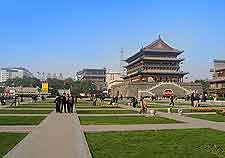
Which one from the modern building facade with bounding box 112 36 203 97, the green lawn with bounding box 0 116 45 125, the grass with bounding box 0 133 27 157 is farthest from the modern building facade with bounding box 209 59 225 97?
the grass with bounding box 0 133 27 157

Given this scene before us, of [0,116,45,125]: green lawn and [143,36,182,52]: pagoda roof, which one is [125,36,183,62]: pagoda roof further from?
[0,116,45,125]: green lawn

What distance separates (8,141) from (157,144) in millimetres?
5362

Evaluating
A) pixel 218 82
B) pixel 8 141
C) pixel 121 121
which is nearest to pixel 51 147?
pixel 8 141

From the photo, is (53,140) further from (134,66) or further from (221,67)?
(134,66)

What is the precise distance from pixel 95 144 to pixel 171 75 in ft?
347

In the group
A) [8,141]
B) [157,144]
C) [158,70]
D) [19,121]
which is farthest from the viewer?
[158,70]

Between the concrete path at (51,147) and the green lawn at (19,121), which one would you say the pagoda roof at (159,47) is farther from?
the concrete path at (51,147)

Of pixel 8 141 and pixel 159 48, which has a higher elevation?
pixel 159 48

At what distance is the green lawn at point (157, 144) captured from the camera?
11312 mm

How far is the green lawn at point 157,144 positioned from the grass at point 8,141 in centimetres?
259

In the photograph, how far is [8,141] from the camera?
1419cm

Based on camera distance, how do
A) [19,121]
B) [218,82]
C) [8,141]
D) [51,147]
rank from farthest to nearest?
[218,82]
[19,121]
[8,141]
[51,147]

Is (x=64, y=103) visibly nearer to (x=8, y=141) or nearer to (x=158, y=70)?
(x=8, y=141)

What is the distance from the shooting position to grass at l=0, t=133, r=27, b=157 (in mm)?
11948
